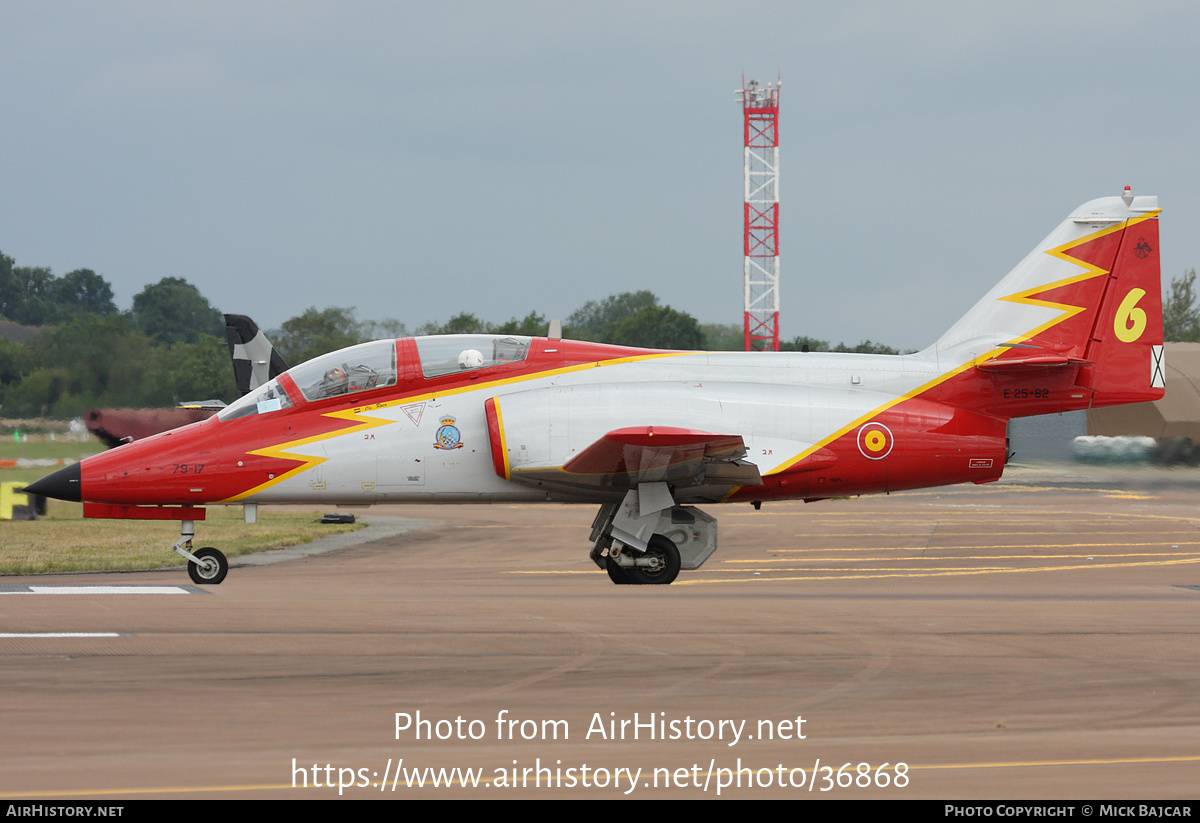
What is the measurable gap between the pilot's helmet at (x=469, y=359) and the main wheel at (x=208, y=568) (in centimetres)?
374

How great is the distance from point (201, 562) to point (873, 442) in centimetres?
834

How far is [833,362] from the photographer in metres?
14.1

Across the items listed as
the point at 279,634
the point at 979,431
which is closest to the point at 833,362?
the point at 979,431

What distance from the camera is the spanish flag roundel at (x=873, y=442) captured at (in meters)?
13.4

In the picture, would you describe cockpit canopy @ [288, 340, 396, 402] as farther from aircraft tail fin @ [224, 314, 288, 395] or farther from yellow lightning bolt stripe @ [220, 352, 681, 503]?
aircraft tail fin @ [224, 314, 288, 395]

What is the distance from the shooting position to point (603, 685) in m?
7.91

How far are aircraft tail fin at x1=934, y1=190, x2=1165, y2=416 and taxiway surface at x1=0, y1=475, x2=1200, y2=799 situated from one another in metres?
2.93

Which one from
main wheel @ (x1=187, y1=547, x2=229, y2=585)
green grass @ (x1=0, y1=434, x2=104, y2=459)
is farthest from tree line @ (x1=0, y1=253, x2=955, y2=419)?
main wheel @ (x1=187, y1=547, x2=229, y2=585)

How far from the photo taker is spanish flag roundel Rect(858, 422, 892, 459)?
1341cm

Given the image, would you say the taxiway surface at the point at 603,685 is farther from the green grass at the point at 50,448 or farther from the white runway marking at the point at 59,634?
the green grass at the point at 50,448

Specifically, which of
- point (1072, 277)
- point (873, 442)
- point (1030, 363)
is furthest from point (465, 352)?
point (1072, 277)

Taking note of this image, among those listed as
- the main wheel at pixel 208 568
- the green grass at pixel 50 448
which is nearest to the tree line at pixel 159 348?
the green grass at pixel 50 448

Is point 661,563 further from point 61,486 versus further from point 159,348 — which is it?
point 159,348

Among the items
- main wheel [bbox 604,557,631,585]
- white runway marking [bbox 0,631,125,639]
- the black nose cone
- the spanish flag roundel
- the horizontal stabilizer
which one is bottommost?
main wheel [bbox 604,557,631,585]
